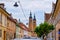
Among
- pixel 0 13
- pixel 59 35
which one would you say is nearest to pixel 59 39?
pixel 59 35

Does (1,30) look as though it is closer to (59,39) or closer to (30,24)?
(59,39)

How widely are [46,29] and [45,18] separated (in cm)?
3824

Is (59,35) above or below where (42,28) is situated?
above

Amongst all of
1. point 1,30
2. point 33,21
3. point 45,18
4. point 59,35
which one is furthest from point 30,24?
point 59,35

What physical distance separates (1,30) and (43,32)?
2509 cm

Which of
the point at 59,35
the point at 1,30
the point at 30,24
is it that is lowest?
the point at 30,24

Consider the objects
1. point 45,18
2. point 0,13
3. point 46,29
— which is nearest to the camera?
point 0,13

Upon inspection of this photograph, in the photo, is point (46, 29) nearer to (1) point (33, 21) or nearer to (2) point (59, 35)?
(2) point (59, 35)

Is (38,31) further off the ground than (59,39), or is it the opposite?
(59,39)

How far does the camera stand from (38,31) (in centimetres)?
6334

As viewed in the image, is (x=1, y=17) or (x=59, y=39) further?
(x=1, y=17)

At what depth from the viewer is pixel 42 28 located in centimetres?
6006

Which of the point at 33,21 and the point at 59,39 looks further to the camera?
the point at 33,21

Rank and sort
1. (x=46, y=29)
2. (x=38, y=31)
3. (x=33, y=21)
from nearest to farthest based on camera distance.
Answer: (x=46, y=29), (x=38, y=31), (x=33, y=21)
